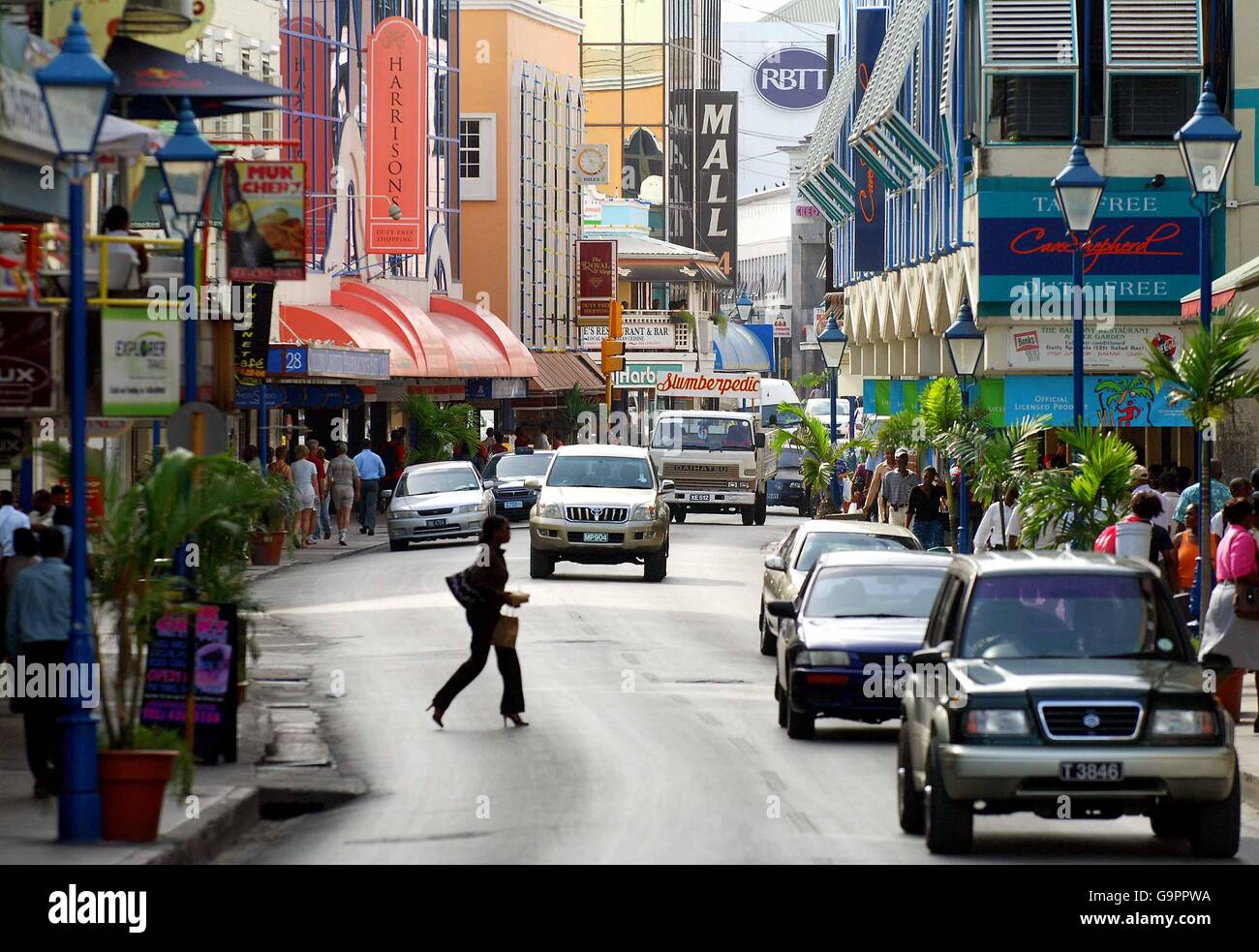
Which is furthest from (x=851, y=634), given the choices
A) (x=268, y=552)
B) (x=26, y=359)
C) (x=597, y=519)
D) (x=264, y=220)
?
(x=268, y=552)

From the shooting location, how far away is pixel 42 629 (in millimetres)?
16062

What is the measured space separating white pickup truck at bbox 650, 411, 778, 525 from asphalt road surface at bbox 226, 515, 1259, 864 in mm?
21902

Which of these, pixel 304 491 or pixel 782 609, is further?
pixel 304 491

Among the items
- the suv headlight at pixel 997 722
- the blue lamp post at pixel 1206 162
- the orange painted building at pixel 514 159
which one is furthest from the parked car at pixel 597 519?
the orange painted building at pixel 514 159

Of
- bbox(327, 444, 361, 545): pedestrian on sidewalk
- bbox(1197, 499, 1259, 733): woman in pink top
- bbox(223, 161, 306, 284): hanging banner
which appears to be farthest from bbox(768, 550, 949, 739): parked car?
bbox(327, 444, 361, 545): pedestrian on sidewalk

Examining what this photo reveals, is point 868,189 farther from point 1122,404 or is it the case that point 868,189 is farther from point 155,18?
point 155,18

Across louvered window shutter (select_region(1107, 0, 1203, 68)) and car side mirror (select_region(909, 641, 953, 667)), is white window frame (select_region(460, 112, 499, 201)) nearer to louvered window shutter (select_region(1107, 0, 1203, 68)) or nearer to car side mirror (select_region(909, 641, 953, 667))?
louvered window shutter (select_region(1107, 0, 1203, 68))

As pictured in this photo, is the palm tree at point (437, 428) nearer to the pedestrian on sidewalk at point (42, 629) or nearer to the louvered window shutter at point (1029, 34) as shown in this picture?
the louvered window shutter at point (1029, 34)

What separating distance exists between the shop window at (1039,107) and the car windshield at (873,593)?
66.3ft

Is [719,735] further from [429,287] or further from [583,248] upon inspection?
[583,248]

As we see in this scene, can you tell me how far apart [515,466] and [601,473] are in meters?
16.5

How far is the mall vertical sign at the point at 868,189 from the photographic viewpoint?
198 feet

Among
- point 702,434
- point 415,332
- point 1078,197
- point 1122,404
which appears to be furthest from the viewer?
point 415,332

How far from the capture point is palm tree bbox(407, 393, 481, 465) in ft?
190
